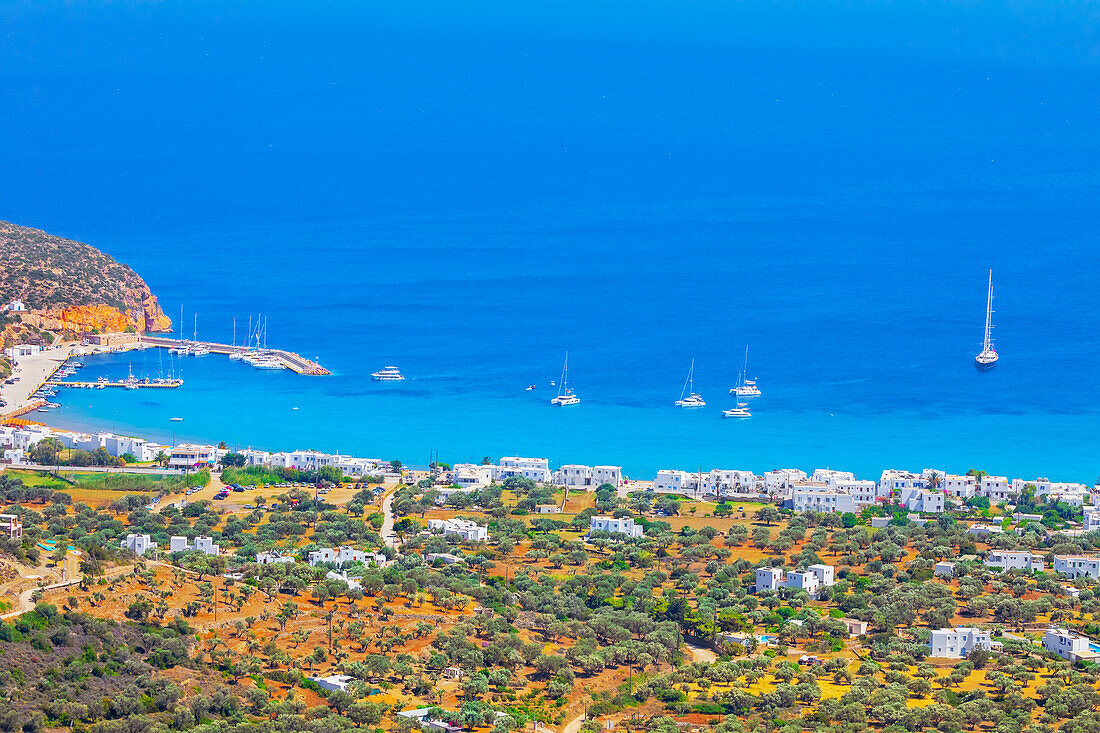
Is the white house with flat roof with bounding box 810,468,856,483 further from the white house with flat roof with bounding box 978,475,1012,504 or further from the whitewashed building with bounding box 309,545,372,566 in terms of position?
the whitewashed building with bounding box 309,545,372,566

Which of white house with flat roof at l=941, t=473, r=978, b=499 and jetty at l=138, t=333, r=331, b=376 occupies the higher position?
jetty at l=138, t=333, r=331, b=376

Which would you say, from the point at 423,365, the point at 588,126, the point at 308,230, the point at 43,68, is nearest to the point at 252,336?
the point at 423,365

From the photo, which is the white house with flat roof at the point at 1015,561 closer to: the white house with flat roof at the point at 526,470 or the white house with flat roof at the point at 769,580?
the white house with flat roof at the point at 769,580

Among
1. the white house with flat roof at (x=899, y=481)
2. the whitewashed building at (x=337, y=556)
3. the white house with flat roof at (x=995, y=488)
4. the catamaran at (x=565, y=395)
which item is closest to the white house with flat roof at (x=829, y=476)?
the white house with flat roof at (x=899, y=481)

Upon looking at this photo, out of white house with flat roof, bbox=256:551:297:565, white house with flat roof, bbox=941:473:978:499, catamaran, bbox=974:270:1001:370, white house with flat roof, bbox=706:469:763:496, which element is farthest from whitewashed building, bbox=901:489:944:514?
catamaran, bbox=974:270:1001:370

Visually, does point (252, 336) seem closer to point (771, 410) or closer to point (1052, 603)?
point (771, 410)

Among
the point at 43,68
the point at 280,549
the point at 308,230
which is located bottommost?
the point at 280,549
